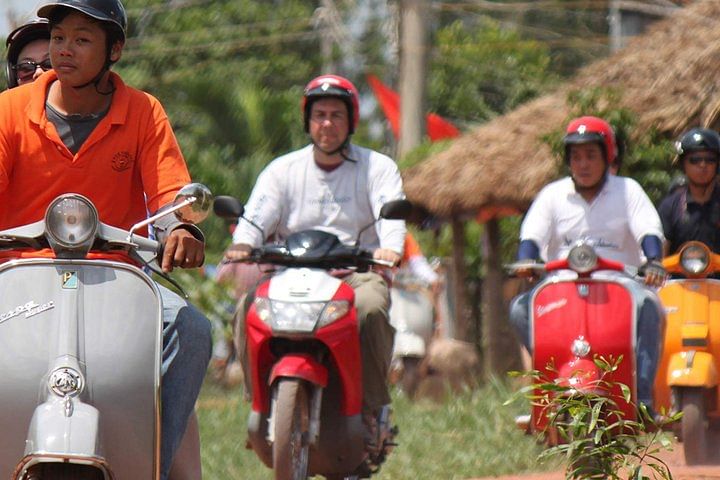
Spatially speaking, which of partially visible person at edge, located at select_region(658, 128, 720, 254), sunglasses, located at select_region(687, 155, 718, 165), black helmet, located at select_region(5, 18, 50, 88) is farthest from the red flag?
black helmet, located at select_region(5, 18, 50, 88)

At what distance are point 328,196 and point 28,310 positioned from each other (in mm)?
3597

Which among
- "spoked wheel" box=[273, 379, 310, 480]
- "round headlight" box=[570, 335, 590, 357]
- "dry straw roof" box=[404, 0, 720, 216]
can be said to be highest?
"dry straw roof" box=[404, 0, 720, 216]

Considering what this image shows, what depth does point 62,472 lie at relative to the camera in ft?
14.4

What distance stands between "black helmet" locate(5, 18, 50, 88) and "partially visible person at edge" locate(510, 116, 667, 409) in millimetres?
2790

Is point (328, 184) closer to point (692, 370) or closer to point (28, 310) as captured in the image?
point (692, 370)

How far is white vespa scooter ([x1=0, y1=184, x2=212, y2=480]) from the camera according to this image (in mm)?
4402

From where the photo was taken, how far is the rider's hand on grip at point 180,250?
4688mm

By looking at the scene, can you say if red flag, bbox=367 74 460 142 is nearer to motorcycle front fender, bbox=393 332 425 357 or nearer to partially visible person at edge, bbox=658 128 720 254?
motorcycle front fender, bbox=393 332 425 357

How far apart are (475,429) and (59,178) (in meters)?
5.37

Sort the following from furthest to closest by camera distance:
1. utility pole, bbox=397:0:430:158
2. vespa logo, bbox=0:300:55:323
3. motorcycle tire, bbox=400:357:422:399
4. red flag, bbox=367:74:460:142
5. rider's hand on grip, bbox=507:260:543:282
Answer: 1. red flag, bbox=367:74:460:142
2. utility pole, bbox=397:0:430:158
3. motorcycle tire, bbox=400:357:422:399
4. rider's hand on grip, bbox=507:260:543:282
5. vespa logo, bbox=0:300:55:323

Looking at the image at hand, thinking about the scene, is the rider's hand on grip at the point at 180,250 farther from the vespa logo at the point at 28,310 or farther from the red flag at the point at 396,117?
the red flag at the point at 396,117

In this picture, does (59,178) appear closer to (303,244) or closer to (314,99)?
(303,244)

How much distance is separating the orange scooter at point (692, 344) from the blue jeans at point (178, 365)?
4058 mm

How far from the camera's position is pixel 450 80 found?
2995 centimetres
